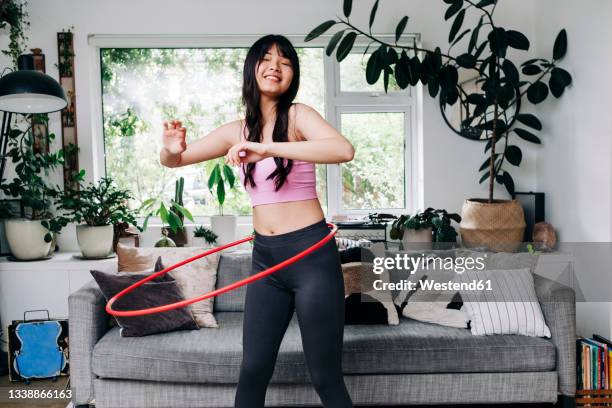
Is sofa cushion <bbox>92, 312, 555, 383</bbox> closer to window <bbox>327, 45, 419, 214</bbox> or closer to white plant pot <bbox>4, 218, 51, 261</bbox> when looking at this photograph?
white plant pot <bbox>4, 218, 51, 261</bbox>

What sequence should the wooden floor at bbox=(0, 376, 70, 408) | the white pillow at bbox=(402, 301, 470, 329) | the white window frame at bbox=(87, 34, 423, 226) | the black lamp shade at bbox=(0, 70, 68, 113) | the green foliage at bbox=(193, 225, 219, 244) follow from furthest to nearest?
the white window frame at bbox=(87, 34, 423, 226) < the green foliage at bbox=(193, 225, 219, 244) < the black lamp shade at bbox=(0, 70, 68, 113) < the wooden floor at bbox=(0, 376, 70, 408) < the white pillow at bbox=(402, 301, 470, 329)

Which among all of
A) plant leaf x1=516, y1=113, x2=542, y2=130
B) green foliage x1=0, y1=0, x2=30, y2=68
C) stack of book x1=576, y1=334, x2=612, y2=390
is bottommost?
stack of book x1=576, y1=334, x2=612, y2=390

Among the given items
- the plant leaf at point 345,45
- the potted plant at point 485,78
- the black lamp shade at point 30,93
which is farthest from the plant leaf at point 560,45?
the black lamp shade at point 30,93

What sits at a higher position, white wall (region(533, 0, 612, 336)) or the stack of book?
white wall (region(533, 0, 612, 336))

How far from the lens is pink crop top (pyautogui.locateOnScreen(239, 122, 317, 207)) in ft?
5.65

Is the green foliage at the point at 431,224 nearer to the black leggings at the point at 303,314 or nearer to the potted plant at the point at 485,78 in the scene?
the potted plant at the point at 485,78

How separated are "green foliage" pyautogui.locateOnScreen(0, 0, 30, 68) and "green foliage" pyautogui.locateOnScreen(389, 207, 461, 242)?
2917 millimetres

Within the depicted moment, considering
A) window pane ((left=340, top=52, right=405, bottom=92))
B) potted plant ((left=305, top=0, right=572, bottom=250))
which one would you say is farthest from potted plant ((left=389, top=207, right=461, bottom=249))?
window pane ((left=340, top=52, right=405, bottom=92))

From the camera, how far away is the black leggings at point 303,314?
1691mm

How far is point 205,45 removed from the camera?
414 centimetres

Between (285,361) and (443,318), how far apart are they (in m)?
0.84

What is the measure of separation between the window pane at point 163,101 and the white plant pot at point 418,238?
1302mm

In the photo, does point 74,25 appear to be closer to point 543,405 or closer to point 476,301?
point 476,301

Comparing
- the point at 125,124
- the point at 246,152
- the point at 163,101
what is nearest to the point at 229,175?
the point at 163,101
